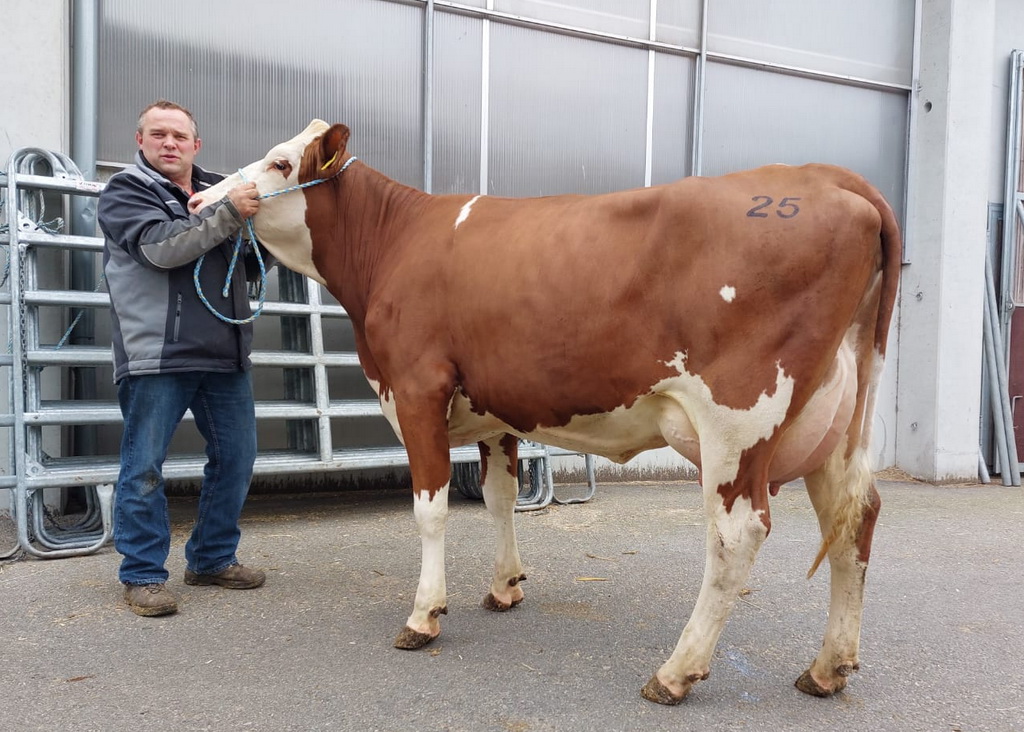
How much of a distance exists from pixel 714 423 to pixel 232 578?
2.33 m

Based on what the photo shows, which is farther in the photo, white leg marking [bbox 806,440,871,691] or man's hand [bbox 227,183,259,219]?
man's hand [bbox 227,183,259,219]

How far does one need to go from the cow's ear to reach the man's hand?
29 centimetres

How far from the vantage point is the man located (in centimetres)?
295

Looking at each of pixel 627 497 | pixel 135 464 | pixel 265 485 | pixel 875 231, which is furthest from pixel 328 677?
pixel 627 497

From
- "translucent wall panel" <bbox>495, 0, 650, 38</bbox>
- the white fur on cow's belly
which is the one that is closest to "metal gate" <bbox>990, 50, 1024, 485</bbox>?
"translucent wall panel" <bbox>495, 0, 650, 38</bbox>

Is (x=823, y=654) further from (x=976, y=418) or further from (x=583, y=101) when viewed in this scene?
(x=976, y=418)

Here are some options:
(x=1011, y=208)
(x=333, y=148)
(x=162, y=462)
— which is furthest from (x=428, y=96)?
(x=1011, y=208)

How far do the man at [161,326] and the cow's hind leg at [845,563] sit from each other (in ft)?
7.79

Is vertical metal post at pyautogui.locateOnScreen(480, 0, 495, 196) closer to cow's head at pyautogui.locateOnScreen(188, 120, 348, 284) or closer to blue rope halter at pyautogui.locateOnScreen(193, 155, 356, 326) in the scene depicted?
blue rope halter at pyautogui.locateOnScreen(193, 155, 356, 326)

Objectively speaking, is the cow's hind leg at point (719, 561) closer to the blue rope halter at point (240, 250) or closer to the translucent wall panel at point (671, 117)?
the blue rope halter at point (240, 250)

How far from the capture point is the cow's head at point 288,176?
2926 millimetres

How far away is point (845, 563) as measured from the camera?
7.75ft

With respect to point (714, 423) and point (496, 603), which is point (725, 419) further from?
point (496, 603)

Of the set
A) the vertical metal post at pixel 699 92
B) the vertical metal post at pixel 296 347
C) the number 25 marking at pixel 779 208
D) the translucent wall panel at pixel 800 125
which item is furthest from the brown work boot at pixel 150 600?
the translucent wall panel at pixel 800 125
